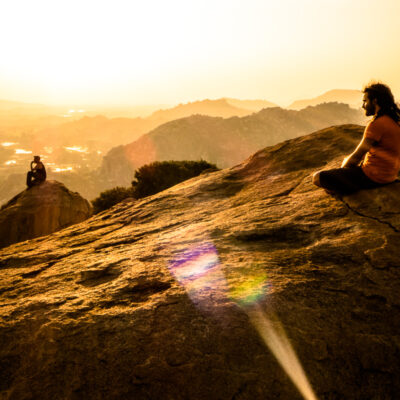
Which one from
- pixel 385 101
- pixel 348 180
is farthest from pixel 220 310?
pixel 385 101

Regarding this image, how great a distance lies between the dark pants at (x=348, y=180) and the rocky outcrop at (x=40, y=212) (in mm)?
12308

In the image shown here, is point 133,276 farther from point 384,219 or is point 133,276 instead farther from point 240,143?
point 240,143

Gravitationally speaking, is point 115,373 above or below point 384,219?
below

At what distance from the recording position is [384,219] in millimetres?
3918

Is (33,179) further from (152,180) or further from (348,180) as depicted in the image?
(348,180)

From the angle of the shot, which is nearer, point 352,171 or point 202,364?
point 202,364

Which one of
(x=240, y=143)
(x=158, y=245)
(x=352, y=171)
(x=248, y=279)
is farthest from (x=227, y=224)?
(x=240, y=143)

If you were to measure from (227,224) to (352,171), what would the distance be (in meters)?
2.17

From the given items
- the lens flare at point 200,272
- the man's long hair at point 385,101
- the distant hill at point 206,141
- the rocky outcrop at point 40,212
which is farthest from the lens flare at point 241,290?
the distant hill at point 206,141

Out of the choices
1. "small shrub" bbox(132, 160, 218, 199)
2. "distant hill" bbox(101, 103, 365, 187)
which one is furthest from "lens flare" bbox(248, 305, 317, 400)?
"distant hill" bbox(101, 103, 365, 187)

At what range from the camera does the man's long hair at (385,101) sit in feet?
13.8

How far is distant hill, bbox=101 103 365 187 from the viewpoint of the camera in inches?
5492

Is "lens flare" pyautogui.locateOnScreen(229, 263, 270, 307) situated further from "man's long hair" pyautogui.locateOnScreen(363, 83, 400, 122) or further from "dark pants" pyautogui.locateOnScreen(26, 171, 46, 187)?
"dark pants" pyautogui.locateOnScreen(26, 171, 46, 187)

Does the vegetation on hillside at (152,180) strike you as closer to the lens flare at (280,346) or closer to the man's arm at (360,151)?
the man's arm at (360,151)
